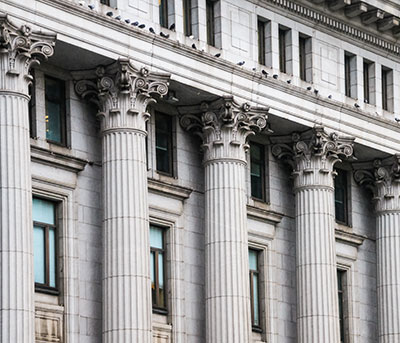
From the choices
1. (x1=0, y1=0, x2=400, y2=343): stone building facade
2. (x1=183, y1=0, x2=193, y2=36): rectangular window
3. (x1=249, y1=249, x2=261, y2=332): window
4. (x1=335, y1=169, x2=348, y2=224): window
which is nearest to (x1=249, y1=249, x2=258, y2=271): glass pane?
(x1=249, y1=249, x2=261, y2=332): window

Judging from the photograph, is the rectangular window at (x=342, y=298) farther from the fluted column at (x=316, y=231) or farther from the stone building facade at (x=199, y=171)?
the fluted column at (x=316, y=231)

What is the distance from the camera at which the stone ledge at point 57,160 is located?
6444 cm

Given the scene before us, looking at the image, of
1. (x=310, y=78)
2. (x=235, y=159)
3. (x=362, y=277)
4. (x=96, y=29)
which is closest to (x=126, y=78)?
(x=96, y=29)

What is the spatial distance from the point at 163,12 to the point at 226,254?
9.23 metres

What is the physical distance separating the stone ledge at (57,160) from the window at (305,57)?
1324 cm

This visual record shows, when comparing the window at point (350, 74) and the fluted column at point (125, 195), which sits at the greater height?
the window at point (350, 74)

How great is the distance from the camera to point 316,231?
245ft

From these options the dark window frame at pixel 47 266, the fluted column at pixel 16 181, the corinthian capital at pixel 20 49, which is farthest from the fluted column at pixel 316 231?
the fluted column at pixel 16 181

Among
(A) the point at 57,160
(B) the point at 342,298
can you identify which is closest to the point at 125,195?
(A) the point at 57,160

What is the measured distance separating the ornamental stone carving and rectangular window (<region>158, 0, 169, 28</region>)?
27.0 ft

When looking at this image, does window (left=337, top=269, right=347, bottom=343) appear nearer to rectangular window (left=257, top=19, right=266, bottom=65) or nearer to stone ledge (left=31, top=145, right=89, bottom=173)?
rectangular window (left=257, top=19, right=266, bottom=65)

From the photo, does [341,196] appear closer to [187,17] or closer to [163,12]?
[187,17]

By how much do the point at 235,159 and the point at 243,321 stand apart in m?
6.22

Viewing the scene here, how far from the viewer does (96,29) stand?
215ft
